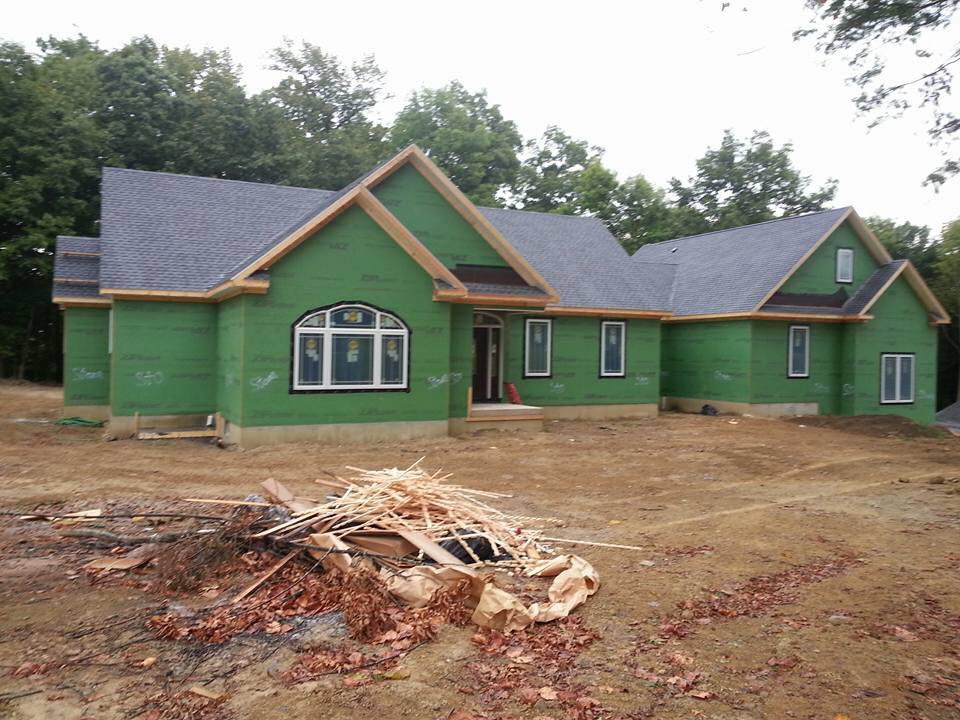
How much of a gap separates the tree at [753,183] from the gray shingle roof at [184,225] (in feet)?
100

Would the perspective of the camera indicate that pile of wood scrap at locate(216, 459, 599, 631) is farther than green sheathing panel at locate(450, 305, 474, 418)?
No

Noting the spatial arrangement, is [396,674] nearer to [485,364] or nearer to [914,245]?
[485,364]

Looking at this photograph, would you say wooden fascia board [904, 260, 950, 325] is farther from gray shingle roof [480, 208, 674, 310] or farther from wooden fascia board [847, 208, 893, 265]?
gray shingle roof [480, 208, 674, 310]

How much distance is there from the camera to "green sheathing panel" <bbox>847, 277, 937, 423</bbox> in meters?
23.6

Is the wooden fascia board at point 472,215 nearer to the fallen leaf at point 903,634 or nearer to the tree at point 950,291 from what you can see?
the fallen leaf at point 903,634

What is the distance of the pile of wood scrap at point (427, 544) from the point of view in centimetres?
589

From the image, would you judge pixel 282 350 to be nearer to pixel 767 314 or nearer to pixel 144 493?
pixel 144 493

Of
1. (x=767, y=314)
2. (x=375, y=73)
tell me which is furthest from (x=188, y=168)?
(x=767, y=314)

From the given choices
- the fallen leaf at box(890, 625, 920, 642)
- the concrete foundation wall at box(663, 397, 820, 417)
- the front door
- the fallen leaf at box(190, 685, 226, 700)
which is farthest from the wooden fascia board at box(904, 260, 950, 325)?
the fallen leaf at box(190, 685, 226, 700)

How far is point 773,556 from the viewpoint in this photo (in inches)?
292

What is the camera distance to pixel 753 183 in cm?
4522

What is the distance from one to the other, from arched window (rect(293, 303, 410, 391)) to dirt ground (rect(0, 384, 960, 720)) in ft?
9.51

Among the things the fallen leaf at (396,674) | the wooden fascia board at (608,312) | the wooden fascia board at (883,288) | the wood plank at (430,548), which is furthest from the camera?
the wooden fascia board at (883,288)

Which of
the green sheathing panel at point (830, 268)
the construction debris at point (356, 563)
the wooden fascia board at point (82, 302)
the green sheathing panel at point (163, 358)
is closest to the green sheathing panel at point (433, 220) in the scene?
the green sheathing panel at point (163, 358)
